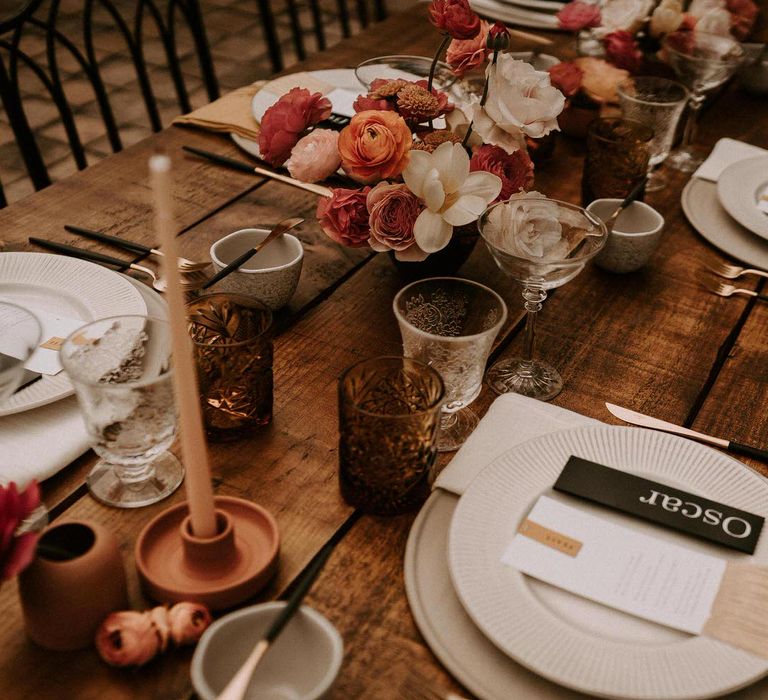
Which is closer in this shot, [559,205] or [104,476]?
[104,476]

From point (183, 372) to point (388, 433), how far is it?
8.8 inches

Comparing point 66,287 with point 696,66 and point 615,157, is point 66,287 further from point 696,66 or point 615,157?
point 696,66

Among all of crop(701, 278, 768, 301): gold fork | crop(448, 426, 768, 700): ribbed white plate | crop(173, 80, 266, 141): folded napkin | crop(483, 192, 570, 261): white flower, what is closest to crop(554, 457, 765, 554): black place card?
crop(448, 426, 768, 700): ribbed white plate

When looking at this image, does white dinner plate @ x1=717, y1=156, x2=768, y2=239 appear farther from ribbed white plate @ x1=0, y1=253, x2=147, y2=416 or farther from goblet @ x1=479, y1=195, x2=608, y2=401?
ribbed white plate @ x1=0, y1=253, x2=147, y2=416

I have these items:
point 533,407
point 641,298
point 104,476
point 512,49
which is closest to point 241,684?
point 104,476

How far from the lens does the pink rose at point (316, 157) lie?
0.95 m

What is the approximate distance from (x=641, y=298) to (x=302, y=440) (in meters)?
0.49

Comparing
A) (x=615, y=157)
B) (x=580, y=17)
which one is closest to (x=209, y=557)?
(x=615, y=157)

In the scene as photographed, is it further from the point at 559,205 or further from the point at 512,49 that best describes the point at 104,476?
the point at 512,49

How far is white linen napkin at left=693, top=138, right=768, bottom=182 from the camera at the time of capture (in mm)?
1331

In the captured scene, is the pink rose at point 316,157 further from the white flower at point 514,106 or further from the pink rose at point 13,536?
the pink rose at point 13,536

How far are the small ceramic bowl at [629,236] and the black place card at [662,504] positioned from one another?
422 millimetres

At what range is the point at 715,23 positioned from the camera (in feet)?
4.80

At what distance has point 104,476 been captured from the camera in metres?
0.79
